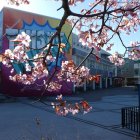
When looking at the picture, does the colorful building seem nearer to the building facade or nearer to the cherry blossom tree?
→ the building facade

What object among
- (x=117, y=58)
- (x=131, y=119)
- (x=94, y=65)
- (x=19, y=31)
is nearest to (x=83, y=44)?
(x=117, y=58)

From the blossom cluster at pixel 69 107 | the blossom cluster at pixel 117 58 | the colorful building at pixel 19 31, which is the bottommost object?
the blossom cluster at pixel 69 107

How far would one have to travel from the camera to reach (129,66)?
8944 centimetres

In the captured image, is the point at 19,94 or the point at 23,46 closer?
the point at 23,46

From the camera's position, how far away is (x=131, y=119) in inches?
557

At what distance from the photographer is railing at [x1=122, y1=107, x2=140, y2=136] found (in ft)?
44.9

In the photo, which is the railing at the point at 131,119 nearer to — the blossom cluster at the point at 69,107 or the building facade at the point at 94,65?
the blossom cluster at the point at 69,107

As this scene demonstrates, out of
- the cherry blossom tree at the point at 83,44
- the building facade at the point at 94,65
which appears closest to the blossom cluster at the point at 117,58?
the cherry blossom tree at the point at 83,44

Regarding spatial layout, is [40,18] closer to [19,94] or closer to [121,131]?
[19,94]

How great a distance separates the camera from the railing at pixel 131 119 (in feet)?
44.9

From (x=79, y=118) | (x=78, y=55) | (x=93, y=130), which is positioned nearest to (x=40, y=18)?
(x=78, y=55)

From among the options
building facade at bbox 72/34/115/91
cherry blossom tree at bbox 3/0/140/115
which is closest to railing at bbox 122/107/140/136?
cherry blossom tree at bbox 3/0/140/115

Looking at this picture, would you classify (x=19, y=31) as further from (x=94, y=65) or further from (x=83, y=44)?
(x=83, y=44)

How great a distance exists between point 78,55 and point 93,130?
31131mm
